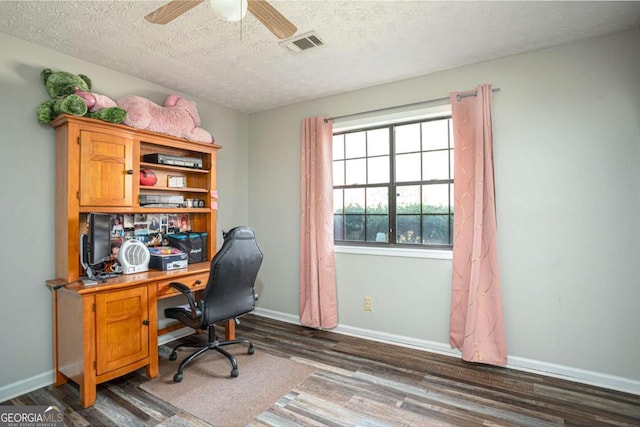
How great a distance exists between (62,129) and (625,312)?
4265 millimetres

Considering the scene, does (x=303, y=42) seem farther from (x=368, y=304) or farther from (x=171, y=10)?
(x=368, y=304)

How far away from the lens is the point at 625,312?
228 centimetres

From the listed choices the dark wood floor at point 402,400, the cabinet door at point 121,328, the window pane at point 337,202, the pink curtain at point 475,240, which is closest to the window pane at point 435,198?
the pink curtain at point 475,240

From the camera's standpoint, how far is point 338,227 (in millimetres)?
3617

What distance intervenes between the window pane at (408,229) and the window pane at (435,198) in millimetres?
144

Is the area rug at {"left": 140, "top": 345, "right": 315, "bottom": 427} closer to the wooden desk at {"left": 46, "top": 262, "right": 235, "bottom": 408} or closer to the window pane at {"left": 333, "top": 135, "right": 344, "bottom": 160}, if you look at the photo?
the wooden desk at {"left": 46, "top": 262, "right": 235, "bottom": 408}

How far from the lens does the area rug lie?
208cm

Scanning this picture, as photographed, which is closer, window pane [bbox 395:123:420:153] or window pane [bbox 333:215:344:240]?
window pane [bbox 395:123:420:153]

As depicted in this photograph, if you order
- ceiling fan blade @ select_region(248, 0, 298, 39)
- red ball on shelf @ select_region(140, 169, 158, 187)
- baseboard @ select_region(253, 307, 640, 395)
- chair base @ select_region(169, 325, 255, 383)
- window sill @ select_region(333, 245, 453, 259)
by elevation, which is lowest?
baseboard @ select_region(253, 307, 640, 395)

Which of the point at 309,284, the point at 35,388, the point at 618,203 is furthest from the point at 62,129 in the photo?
the point at 618,203

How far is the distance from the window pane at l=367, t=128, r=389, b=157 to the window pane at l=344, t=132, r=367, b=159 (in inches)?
2.2

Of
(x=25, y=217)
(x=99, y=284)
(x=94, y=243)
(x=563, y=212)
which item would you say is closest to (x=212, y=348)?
(x=99, y=284)

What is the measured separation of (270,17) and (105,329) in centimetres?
223

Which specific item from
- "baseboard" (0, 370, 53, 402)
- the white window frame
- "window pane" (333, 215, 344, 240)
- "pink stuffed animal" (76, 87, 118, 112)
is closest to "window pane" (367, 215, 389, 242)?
the white window frame
